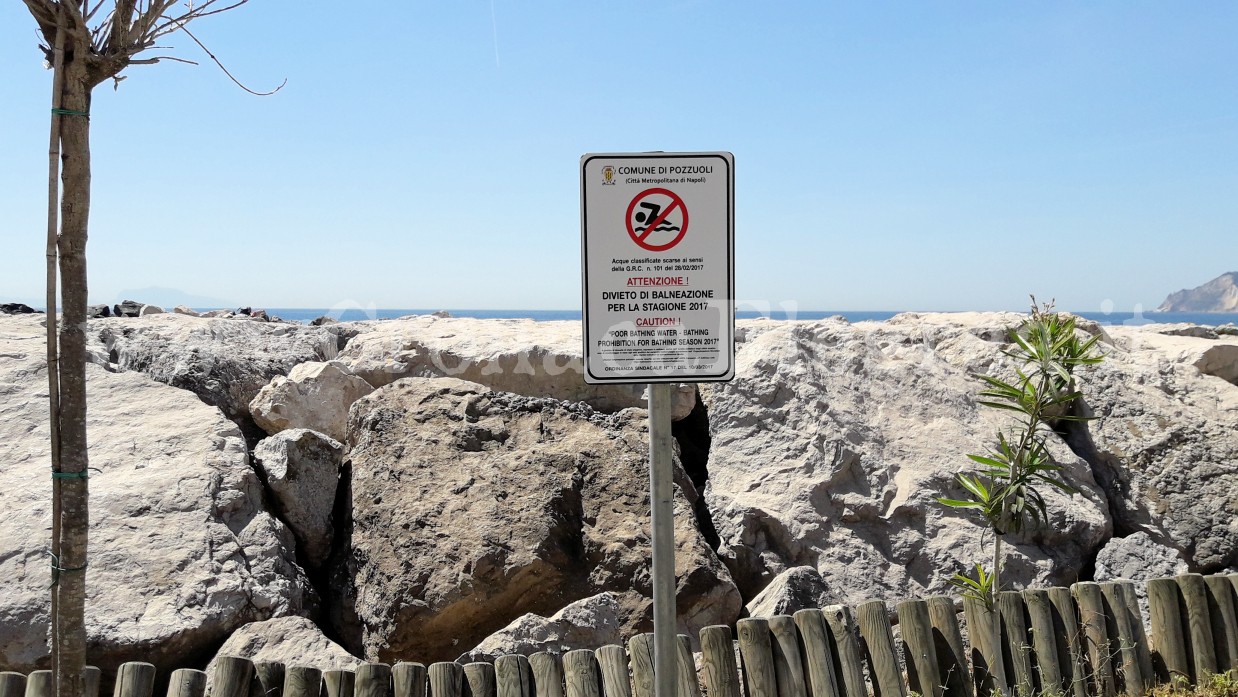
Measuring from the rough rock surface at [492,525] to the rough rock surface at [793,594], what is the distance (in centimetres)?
17

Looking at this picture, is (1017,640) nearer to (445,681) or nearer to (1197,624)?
(1197,624)

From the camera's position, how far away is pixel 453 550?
4430 mm

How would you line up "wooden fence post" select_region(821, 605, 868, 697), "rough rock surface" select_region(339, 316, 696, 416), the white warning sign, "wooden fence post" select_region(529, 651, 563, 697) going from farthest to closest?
"rough rock surface" select_region(339, 316, 696, 416) < "wooden fence post" select_region(821, 605, 868, 697) < "wooden fence post" select_region(529, 651, 563, 697) < the white warning sign

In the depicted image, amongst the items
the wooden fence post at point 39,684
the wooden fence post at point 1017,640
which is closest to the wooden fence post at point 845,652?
the wooden fence post at point 1017,640

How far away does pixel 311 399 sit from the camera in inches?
223

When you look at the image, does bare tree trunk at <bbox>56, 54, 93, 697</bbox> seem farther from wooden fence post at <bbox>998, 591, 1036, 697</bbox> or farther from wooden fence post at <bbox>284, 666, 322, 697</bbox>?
wooden fence post at <bbox>998, 591, 1036, 697</bbox>

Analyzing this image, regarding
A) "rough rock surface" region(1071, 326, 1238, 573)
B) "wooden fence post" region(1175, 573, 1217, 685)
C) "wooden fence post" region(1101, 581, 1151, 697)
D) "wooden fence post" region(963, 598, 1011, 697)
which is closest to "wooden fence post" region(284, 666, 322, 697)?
"wooden fence post" region(963, 598, 1011, 697)

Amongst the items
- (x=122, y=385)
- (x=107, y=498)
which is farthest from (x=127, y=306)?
(x=107, y=498)

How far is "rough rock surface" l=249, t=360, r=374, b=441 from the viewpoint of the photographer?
18.4 ft

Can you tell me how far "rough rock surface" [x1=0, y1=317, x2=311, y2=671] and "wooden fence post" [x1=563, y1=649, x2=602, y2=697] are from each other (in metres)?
1.56

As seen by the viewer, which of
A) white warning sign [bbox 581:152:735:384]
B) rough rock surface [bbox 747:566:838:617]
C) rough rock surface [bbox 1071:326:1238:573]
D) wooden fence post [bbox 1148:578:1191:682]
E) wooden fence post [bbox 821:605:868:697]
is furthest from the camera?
rough rock surface [bbox 1071:326:1238:573]

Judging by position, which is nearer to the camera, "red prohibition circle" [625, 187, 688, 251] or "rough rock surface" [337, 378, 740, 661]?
"red prohibition circle" [625, 187, 688, 251]

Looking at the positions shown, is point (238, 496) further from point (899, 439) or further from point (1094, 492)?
point (1094, 492)

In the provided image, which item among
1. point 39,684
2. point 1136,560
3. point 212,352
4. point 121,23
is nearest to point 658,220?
point 121,23
